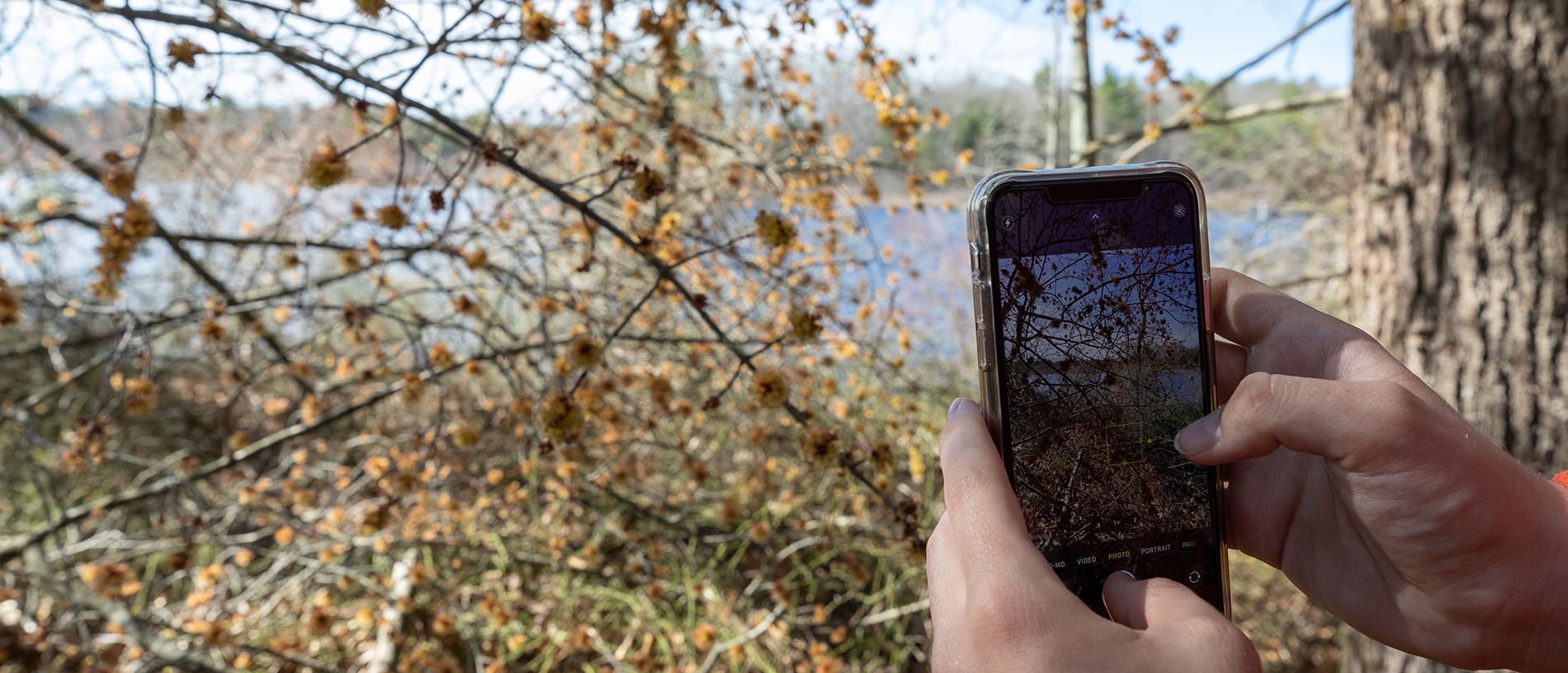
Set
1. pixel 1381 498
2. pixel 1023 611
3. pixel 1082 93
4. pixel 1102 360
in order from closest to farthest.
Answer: pixel 1023 611 < pixel 1381 498 < pixel 1102 360 < pixel 1082 93

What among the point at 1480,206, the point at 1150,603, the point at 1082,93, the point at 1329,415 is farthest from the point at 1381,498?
the point at 1082,93

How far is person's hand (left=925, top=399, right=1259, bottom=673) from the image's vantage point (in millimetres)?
625

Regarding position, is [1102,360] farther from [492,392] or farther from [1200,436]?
[492,392]

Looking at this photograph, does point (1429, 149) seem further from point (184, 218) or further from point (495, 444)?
point (184, 218)

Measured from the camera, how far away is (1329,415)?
721mm

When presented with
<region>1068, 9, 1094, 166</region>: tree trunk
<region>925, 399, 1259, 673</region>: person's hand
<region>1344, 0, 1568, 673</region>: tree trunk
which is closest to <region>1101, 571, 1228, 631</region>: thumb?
<region>925, 399, 1259, 673</region>: person's hand

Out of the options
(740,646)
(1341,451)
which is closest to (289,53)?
(1341,451)

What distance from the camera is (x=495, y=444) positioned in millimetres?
2566

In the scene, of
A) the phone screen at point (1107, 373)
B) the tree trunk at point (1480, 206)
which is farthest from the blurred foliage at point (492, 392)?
the tree trunk at point (1480, 206)

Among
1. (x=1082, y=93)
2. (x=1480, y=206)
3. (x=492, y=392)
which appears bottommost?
(x=492, y=392)

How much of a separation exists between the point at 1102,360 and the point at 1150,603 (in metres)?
0.29

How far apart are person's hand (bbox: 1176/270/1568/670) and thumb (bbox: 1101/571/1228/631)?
0.55ft

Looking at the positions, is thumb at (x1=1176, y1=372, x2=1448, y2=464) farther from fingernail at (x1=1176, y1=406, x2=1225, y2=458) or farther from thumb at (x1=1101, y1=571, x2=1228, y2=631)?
thumb at (x1=1101, y1=571, x2=1228, y2=631)

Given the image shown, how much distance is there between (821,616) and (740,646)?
0.24 m
